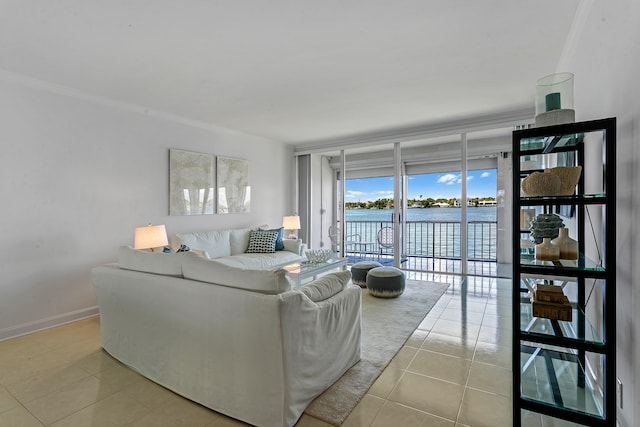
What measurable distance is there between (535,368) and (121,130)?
15.3 feet

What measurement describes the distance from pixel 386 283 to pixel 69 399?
10.4ft

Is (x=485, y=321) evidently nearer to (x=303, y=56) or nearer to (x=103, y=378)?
(x=303, y=56)

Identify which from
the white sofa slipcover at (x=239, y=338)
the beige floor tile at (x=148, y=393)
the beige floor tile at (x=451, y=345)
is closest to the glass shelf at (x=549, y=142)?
the white sofa slipcover at (x=239, y=338)

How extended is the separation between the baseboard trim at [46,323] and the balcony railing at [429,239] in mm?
4303

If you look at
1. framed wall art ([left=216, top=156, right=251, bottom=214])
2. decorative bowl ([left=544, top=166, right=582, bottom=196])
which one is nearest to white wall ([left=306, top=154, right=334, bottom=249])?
framed wall art ([left=216, top=156, right=251, bottom=214])

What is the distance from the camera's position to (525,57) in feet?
9.65

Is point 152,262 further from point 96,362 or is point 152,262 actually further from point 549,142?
point 549,142

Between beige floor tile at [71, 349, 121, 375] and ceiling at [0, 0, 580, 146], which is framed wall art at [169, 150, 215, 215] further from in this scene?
beige floor tile at [71, 349, 121, 375]

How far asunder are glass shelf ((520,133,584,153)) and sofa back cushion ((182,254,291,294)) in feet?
4.90

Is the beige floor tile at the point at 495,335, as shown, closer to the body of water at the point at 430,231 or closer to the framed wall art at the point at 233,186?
the body of water at the point at 430,231

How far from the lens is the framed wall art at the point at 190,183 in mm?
4527

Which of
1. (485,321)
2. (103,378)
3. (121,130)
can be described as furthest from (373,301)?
(121,130)

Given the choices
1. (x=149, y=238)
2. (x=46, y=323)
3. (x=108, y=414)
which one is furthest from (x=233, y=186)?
(x=108, y=414)

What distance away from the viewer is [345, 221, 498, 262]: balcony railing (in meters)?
6.05
